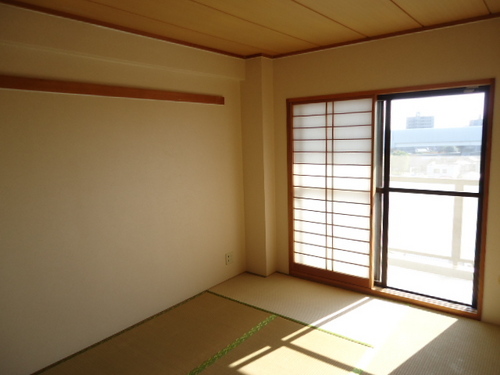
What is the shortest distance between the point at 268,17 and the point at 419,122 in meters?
1.82

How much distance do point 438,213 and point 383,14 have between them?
87.1 inches

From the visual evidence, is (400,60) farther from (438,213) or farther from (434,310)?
(434,310)

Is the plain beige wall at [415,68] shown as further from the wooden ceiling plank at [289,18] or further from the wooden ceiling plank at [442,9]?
the wooden ceiling plank at [289,18]

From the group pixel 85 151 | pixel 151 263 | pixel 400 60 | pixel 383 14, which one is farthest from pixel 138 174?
pixel 400 60

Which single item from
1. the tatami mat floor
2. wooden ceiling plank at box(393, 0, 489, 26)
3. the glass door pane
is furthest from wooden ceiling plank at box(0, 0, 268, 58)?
the tatami mat floor

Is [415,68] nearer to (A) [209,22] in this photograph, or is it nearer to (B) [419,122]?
(B) [419,122]

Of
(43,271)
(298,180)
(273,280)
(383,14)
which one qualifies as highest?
(383,14)

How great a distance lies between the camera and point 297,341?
9.81 ft

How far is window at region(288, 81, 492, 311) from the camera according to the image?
10.7 feet

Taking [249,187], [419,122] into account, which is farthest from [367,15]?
[249,187]

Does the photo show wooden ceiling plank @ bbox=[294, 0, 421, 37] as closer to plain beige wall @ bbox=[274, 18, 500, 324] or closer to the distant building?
plain beige wall @ bbox=[274, 18, 500, 324]

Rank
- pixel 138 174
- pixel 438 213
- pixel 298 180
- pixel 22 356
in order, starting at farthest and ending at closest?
pixel 298 180
pixel 438 213
pixel 138 174
pixel 22 356

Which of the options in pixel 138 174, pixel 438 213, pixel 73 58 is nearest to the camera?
pixel 73 58

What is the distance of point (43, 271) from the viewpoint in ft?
8.77
